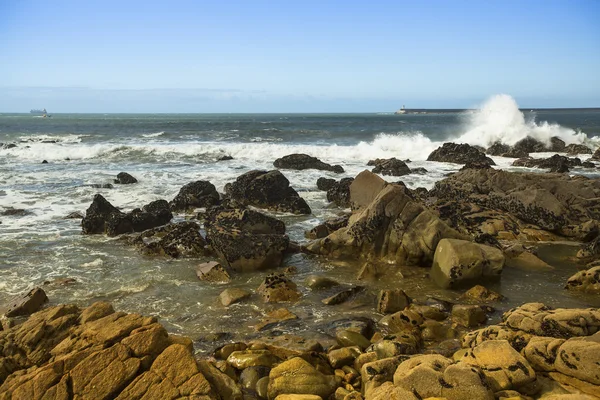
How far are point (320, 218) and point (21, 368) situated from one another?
10.2 metres

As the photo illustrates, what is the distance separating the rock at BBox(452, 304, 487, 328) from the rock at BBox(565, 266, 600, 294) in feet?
7.99

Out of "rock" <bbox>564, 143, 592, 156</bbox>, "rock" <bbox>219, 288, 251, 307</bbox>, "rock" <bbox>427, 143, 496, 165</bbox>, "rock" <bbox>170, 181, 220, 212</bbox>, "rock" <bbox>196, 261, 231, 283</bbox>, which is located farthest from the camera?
"rock" <bbox>564, 143, 592, 156</bbox>

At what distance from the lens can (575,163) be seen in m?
24.9

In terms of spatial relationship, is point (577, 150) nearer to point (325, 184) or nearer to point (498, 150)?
point (498, 150)

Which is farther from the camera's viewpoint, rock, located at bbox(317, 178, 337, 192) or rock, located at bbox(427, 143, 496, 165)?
rock, located at bbox(427, 143, 496, 165)

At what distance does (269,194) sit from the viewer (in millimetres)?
15422

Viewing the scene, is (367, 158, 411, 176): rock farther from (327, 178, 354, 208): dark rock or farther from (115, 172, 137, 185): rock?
(115, 172, 137, 185): rock

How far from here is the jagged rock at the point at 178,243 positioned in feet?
Answer: 34.5

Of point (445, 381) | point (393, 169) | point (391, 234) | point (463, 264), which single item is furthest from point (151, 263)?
→ point (393, 169)

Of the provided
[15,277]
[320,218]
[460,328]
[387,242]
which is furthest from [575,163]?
[15,277]

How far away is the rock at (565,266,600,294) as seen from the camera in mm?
8180

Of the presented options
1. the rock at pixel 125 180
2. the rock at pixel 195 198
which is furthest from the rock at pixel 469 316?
the rock at pixel 125 180

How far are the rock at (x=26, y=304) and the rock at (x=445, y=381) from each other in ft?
19.5

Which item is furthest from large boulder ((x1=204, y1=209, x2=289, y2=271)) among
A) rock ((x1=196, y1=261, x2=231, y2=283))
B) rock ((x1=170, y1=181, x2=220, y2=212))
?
rock ((x1=170, y1=181, x2=220, y2=212))
